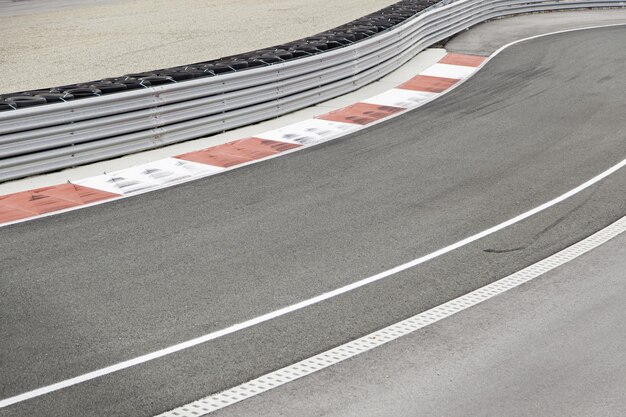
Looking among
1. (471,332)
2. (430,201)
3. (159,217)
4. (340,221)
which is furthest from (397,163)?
(471,332)

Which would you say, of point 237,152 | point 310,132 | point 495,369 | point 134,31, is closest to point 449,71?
point 310,132

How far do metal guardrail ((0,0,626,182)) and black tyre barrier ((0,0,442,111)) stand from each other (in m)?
0.31

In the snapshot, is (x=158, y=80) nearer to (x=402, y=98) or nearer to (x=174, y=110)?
(x=174, y=110)

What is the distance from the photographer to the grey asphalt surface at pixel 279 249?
7.15 metres

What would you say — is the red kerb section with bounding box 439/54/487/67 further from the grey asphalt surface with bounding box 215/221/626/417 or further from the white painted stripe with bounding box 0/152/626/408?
the grey asphalt surface with bounding box 215/221/626/417

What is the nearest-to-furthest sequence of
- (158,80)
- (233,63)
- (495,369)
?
(495,369), (158,80), (233,63)

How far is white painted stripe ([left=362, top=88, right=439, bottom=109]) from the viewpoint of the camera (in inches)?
665

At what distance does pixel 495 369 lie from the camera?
Result: 6.82 meters

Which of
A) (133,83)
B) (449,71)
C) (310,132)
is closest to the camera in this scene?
(133,83)

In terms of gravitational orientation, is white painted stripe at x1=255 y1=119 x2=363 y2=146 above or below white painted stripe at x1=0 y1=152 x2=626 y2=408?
above

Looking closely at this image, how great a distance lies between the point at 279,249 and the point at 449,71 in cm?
1163

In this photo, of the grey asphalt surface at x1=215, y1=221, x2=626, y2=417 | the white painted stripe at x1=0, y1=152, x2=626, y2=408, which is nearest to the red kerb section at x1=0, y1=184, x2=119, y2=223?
the white painted stripe at x1=0, y1=152, x2=626, y2=408

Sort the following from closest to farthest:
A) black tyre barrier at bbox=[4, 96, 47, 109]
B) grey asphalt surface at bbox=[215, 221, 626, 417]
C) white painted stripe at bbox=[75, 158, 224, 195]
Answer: grey asphalt surface at bbox=[215, 221, 626, 417] → white painted stripe at bbox=[75, 158, 224, 195] → black tyre barrier at bbox=[4, 96, 47, 109]

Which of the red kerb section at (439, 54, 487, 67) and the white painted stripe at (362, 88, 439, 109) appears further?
the red kerb section at (439, 54, 487, 67)
